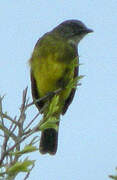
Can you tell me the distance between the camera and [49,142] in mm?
5262

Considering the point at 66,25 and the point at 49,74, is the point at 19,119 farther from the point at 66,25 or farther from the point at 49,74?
the point at 66,25

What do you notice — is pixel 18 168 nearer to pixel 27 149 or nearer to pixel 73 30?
pixel 27 149

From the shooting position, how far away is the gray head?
5.89m

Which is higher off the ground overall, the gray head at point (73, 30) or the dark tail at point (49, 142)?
the gray head at point (73, 30)

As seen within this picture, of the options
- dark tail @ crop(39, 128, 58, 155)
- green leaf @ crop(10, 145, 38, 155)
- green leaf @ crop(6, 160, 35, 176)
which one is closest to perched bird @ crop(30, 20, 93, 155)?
dark tail @ crop(39, 128, 58, 155)

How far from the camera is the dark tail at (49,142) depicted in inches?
192

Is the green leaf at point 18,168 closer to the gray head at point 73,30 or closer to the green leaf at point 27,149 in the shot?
the green leaf at point 27,149

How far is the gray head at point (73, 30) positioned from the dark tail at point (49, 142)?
1243 millimetres

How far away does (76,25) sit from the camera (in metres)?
6.18

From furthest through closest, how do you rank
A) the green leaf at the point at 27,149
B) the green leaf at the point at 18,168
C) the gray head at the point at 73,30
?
the gray head at the point at 73,30 → the green leaf at the point at 27,149 → the green leaf at the point at 18,168

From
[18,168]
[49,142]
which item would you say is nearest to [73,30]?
[49,142]

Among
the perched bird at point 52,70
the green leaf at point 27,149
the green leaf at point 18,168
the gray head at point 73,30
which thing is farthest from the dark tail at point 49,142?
the green leaf at point 18,168

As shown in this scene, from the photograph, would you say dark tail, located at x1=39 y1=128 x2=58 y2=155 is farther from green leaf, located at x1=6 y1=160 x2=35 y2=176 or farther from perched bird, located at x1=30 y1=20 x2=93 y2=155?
green leaf, located at x1=6 y1=160 x2=35 y2=176

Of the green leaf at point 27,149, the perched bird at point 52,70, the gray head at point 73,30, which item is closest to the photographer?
the green leaf at point 27,149
